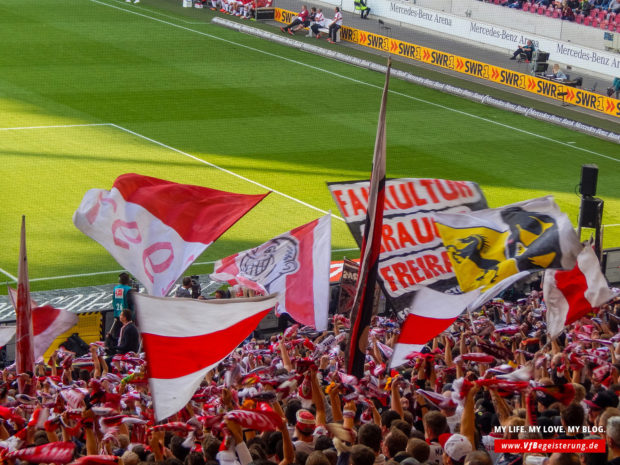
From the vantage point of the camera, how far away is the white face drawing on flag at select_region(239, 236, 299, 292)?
43.3ft

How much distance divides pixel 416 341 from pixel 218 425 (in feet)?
9.84

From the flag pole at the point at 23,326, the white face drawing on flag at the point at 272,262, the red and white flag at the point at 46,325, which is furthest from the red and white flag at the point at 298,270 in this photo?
the flag pole at the point at 23,326

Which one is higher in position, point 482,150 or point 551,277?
point 551,277

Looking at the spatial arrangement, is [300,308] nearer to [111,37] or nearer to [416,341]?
[416,341]

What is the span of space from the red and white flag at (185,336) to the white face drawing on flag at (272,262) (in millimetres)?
3336

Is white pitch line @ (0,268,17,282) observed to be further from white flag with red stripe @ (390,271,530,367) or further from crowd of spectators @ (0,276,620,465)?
white flag with red stripe @ (390,271,530,367)

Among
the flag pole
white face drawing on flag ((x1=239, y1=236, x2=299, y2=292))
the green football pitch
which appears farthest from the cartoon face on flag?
the green football pitch

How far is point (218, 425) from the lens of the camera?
324 inches

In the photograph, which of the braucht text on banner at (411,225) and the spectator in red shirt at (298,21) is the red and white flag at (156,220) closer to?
the braucht text on banner at (411,225)

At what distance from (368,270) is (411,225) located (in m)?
1.11

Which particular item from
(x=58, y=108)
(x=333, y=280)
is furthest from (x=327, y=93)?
(x=333, y=280)

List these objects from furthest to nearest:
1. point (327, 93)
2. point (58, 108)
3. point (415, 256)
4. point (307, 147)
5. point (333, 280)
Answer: point (327, 93)
point (58, 108)
point (307, 147)
point (333, 280)
point (415, 256)

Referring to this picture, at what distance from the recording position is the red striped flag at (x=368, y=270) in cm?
1135

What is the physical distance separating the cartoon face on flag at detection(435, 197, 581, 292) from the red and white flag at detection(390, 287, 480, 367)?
22cm
